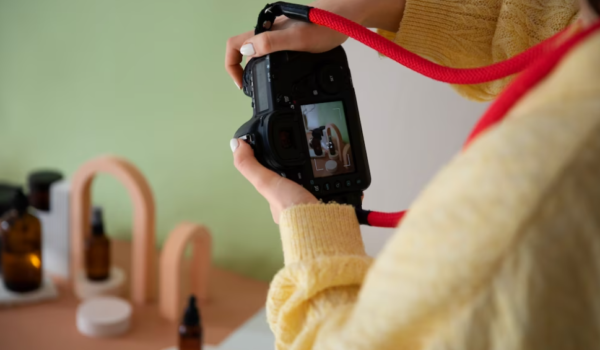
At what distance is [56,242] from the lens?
0.91 metres

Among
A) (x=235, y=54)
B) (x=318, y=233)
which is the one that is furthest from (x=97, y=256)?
(x=318, y=233)

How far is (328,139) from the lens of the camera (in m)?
0.48

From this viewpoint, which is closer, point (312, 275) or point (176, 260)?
point (312, 275)

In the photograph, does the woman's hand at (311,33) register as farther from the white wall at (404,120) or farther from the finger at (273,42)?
the white wall at (404,120)

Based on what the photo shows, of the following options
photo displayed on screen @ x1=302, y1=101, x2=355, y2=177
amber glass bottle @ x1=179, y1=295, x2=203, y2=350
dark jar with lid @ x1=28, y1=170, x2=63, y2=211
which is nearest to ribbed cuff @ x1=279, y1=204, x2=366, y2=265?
photo displayed on screen @ x1=302, y1=101, x2=355, y2=177

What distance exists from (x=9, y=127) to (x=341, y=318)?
1.13 m

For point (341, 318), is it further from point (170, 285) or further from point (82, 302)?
point (82, 302)

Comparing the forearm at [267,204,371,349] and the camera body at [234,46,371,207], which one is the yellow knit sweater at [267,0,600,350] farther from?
the camera body at [234,46,371,207]

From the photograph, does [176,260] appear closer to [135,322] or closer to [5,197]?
[135,322]

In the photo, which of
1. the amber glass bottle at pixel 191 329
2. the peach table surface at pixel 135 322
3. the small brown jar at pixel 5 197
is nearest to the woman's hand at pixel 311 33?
the amber glass bottle at pixel 191 329

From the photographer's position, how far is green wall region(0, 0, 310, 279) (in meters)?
0.87

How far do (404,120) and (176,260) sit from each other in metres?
0.38

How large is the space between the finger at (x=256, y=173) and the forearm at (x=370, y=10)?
5.9 inches

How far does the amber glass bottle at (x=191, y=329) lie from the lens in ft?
2.11
